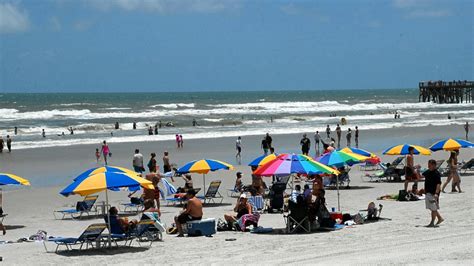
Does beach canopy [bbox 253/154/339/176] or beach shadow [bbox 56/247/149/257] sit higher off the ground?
beach canopy [bbox 253/154/339/176]

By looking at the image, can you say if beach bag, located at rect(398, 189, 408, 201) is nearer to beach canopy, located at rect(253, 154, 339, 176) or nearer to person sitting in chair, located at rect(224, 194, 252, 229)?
beach canopy, located at rect(253, 154, 339, 176)

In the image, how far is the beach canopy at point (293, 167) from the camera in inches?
555

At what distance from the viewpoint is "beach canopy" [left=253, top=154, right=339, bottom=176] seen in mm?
14109

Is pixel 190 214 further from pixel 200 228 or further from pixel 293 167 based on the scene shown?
pixel 293 167

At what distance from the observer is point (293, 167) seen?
1421cm

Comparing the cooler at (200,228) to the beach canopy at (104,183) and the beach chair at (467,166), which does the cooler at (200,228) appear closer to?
the beach canopy at (104,183)

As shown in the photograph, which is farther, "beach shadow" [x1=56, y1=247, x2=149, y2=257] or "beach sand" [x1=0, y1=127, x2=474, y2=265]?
"beach shadow" [x1=56, y1=247, x2=149, y2=257]

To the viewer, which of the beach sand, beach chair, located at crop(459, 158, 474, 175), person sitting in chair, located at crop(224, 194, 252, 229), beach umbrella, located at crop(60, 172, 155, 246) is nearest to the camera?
the beach sand

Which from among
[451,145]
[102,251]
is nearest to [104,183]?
[102,251]

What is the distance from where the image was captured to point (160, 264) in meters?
10.6

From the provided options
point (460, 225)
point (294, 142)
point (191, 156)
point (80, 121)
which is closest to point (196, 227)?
point (460, 225)

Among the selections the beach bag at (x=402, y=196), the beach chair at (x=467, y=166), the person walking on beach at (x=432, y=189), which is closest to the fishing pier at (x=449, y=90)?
the beach chair at (x=467, y=166)

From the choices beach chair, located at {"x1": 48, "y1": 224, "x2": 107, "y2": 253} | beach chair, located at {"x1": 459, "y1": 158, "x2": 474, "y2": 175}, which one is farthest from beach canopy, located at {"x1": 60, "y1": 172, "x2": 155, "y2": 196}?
beach chair, located at {"x1": 459, "y1": 158, "x2": 474, "y2": 175}

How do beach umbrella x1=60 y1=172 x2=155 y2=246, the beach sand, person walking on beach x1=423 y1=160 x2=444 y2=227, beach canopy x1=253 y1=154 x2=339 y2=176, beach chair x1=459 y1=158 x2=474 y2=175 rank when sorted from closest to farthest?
the beach sand, beach umbrella x1=60 y1=172 x2=155 y2=246, person walking on beach x1=423 y1=160 x2=444 y2=227, beach canopy x1=253 y1=154 x2=339 y2=176, beach chair x1=459 y1=158 x2=474 y2=175
